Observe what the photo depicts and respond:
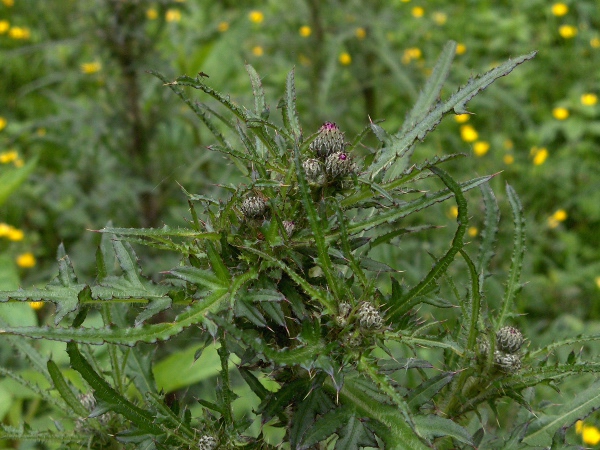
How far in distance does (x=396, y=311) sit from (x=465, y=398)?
31cm

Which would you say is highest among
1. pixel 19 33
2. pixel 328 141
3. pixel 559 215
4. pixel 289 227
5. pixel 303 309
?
pixel 19 33

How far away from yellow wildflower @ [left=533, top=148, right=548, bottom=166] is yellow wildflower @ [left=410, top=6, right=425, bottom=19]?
159 cm

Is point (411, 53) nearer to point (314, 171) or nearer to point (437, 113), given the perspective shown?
point (437, 113)

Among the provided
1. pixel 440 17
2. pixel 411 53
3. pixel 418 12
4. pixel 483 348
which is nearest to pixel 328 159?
pixel 483 348

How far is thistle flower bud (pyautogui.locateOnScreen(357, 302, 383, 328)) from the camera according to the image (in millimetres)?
1064

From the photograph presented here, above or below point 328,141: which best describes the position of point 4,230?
below

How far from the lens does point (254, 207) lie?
1.11 meters

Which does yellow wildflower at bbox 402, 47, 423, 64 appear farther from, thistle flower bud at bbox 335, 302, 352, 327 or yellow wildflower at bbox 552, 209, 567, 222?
thistle flower bud at bbox 335, 302, 352, 327

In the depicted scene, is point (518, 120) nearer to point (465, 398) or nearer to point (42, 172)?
point (42, 172)

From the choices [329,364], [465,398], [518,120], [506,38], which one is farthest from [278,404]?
[506,38]

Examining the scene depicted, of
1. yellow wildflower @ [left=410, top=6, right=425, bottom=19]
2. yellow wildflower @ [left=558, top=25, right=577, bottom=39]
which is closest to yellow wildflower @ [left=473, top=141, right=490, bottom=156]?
yellow wildflower @ [left=558, top=25, right=577, bottom=39]

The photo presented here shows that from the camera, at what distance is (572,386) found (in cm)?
272

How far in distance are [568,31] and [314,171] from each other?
4301 mm

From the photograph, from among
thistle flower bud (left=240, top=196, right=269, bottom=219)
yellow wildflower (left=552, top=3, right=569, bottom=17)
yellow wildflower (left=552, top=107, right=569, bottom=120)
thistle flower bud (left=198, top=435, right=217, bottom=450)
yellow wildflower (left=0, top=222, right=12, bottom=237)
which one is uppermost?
thistle flower bud (left=240, top=196, right=269, bottom=219)
